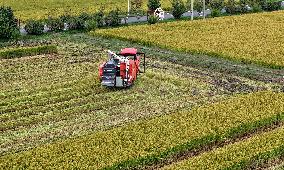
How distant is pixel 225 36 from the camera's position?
4781 centimetres

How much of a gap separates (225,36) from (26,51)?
16759mm

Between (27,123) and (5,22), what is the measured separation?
24892 mm

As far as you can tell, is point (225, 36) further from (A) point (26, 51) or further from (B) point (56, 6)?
(B) point (56, 6)

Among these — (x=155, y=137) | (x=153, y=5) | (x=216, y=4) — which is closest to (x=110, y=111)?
(x=155, y=137)

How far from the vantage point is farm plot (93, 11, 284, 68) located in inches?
1594

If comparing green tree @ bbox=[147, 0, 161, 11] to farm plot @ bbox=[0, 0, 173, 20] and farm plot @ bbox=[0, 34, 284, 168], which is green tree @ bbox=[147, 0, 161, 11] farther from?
farm plot @ bbox=[0, 34, 284, 168]

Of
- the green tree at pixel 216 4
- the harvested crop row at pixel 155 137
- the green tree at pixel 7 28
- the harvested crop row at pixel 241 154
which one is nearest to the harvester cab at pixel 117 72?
the harvested crop row at pixel 155 137

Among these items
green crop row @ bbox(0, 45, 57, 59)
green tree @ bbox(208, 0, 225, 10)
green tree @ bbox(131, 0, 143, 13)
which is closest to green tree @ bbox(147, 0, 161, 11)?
green tree @ bbox(131, 0, 143, 13)

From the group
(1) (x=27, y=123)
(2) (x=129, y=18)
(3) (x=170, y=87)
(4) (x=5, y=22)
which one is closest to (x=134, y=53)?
(3) (x=170, y=87)

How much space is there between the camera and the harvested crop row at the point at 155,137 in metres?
21.3

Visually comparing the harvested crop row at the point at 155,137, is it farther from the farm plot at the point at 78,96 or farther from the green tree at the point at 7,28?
the green tree at the point at 7,28

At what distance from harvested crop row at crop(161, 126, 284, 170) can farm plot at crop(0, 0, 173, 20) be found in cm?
4255

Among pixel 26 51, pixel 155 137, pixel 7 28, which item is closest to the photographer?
pixel 155 137

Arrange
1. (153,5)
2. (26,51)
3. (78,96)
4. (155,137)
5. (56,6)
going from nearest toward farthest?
(155,137) < (78,96) < (26,51) < (153,5) < (56,6)
